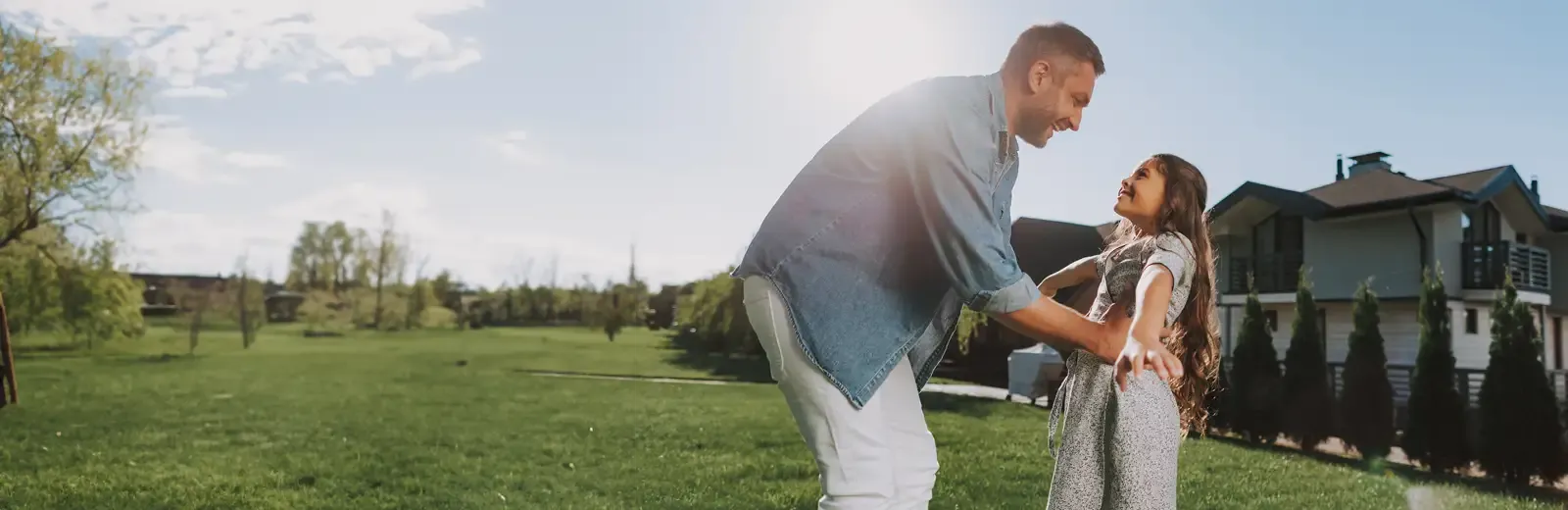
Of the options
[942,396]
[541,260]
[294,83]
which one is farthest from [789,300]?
[541,260]

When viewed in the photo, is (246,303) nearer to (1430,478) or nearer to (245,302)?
(245,302)

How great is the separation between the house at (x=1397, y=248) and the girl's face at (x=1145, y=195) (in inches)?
356

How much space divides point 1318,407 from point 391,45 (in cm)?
1110

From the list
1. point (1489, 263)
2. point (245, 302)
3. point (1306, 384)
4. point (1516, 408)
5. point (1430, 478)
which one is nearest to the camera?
point (1516, 408)

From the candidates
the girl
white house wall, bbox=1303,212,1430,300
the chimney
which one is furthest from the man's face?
the chimney

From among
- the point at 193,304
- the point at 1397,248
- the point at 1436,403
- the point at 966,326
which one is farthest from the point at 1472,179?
the point at 193,304

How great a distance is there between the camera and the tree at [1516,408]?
712cm

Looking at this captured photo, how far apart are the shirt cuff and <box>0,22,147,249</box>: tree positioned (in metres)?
15.7

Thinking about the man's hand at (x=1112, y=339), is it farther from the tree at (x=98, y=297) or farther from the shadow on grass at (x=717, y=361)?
the tree at (x=98, y=297)

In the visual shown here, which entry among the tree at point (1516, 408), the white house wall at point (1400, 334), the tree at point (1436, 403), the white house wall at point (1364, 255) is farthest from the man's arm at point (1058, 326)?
the white house wall at point (1364, 255)

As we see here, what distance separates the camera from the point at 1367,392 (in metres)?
8.20

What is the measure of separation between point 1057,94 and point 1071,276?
2.74ft

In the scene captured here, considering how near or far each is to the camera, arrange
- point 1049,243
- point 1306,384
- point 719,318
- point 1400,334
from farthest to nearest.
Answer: point 719,318 → point 1049,243 → point 1400,334 → point 1306,384

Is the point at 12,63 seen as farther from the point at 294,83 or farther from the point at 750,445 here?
the point at 750,445
